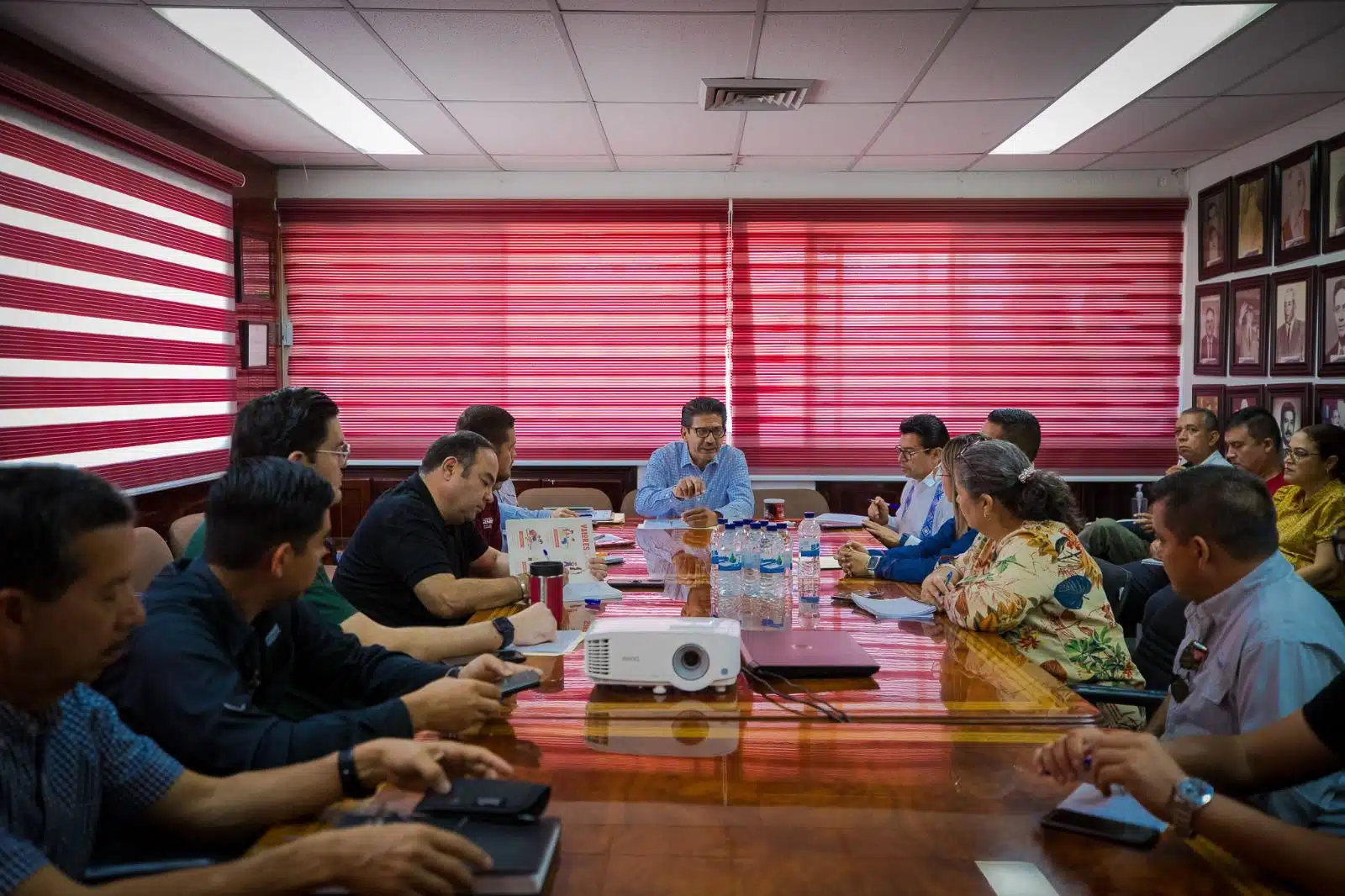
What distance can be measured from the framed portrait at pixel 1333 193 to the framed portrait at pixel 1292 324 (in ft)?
0.72

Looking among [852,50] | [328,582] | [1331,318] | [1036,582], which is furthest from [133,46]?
[1331,318]

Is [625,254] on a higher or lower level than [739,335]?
higher

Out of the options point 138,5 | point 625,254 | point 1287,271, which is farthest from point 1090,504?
point 138,5

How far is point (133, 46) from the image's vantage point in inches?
159

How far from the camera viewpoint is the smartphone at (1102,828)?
1334 mm

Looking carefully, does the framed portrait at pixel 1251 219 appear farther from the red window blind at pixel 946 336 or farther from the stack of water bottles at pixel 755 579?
the stack of water bottles at pixel 755 579

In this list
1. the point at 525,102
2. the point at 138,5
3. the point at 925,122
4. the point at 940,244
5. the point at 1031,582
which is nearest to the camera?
the point at 1031,582

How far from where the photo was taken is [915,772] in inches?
63.2

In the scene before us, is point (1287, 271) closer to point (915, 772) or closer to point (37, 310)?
point (915, 772)

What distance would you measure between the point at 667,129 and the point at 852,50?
1.52 m

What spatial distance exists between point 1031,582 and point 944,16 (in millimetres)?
2306

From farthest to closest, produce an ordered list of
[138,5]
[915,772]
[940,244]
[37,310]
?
[940,244] → [37,310] → [138,5] → [915,772]

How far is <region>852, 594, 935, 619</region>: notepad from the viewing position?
9.18ft

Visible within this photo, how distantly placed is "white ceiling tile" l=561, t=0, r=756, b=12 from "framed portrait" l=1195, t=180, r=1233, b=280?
12.4 ft
